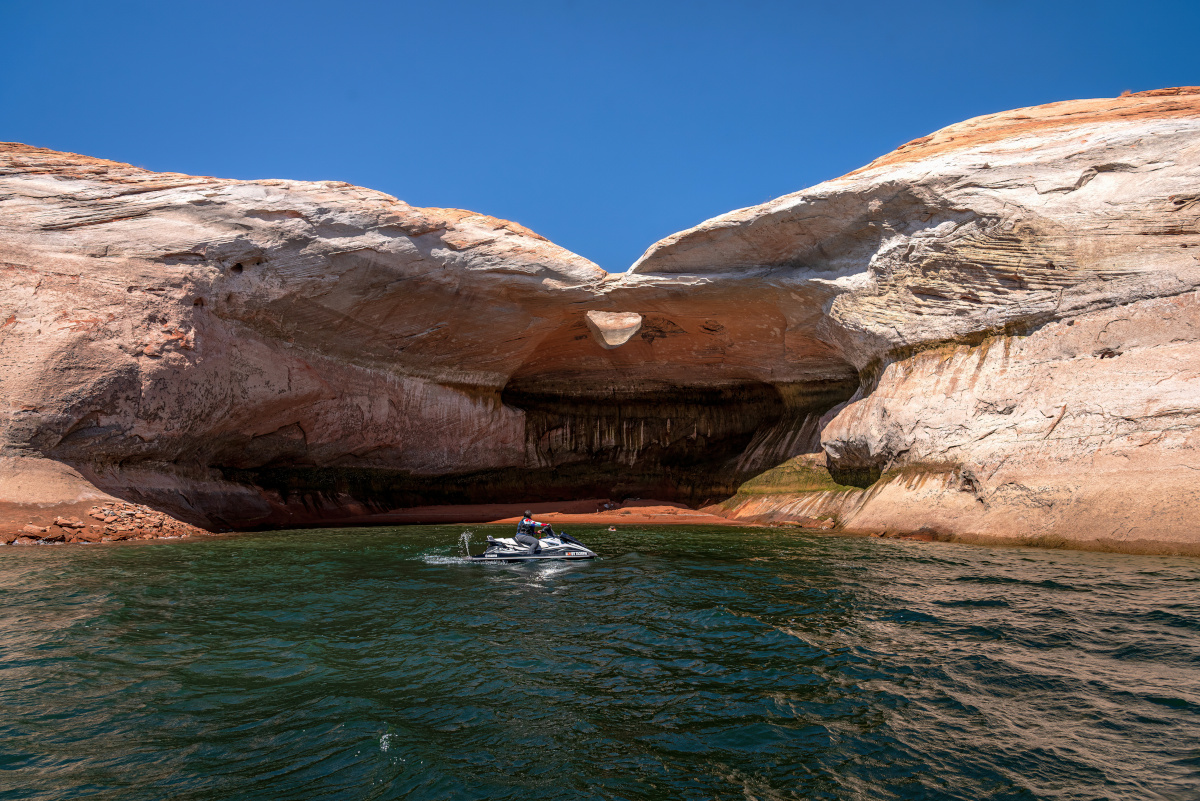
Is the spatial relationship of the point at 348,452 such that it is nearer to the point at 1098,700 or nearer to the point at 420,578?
the point at 420,578

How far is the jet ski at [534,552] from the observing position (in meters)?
12.4

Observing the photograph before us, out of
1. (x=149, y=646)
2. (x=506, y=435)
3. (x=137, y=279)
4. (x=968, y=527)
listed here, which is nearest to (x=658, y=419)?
(x=506, y=435)

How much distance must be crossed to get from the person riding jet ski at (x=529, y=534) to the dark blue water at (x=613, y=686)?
2546 mm

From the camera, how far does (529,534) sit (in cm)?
1327

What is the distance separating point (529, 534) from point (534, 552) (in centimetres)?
76

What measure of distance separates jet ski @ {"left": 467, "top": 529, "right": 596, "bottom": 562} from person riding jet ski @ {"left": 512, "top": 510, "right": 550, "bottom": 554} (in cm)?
4

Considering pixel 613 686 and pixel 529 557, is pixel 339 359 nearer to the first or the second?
pixel 529 557

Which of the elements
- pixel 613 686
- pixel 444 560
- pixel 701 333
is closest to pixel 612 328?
pixel 701 333

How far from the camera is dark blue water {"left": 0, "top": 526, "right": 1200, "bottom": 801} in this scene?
3.99 meters

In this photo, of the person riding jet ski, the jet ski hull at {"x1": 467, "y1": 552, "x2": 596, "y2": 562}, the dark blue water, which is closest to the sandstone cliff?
the dark blue water

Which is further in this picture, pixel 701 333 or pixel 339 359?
pixel 701 333

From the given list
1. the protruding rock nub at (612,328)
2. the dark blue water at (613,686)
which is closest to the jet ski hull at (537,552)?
the dark blue water at (613,686)

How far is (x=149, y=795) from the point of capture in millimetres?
3752

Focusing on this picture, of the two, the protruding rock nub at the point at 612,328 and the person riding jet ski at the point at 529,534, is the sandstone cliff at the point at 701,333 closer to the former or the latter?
the protruding rock nub at the point at 612,328
